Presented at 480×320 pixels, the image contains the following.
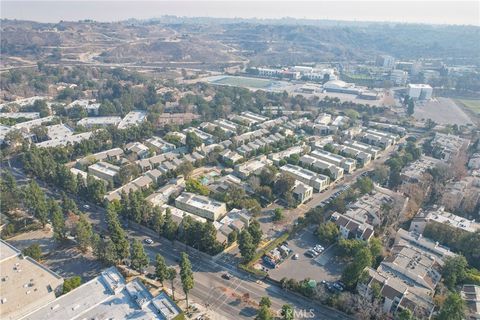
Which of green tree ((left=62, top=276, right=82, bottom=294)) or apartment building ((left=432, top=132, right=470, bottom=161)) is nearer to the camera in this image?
green tree ((left=62, top=276, right=82, bottom=294))

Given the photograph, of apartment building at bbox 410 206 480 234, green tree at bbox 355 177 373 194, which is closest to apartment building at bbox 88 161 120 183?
green tree at bbox 355 177 373 194

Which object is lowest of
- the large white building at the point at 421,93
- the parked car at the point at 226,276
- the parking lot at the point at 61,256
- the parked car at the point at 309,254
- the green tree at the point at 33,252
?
the parking lot at the point at 61,256

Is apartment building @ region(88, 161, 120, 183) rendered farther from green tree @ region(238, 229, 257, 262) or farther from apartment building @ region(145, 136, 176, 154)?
green tree @ region(238, 229, 257, 262)

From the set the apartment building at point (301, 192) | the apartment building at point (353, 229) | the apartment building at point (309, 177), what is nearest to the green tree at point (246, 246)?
the apartment building at point (353, 229)

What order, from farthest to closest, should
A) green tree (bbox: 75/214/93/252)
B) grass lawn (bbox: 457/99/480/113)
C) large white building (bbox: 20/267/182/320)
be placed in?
1. grass lawn (bbox: 457/99/480/113)
2. green tree (bbox: 75/214/93/252)
3. large white building (bbox: 20/267/182/320)

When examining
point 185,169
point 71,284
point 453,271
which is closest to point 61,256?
point 71,284

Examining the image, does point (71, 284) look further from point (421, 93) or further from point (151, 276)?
point (421, 93)

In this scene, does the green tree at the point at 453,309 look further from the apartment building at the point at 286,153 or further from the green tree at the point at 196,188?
the apartment building at the point at 286,153
